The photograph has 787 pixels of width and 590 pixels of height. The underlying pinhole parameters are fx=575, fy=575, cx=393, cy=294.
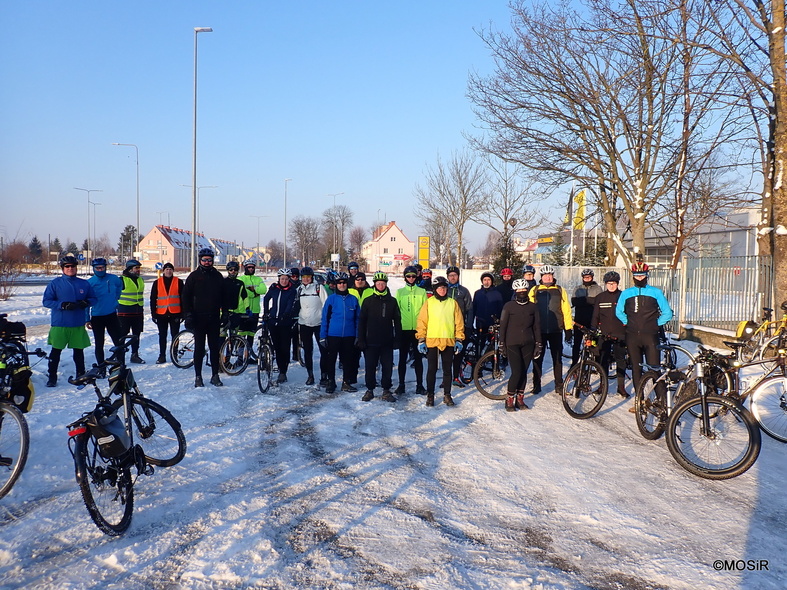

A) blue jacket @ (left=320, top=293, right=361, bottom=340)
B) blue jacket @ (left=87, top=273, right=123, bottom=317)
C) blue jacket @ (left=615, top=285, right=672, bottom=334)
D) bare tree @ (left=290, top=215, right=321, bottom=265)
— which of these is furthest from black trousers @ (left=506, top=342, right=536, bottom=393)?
bare tree @ (left=290, top=215, right=321, bottom=265)

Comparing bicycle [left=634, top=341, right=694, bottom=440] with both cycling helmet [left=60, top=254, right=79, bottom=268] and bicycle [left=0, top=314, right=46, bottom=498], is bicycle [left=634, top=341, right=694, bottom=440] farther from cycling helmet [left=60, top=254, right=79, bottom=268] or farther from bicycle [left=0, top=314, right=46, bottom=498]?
cycling helmet [left=60, top=254, right=79, bottom=268]

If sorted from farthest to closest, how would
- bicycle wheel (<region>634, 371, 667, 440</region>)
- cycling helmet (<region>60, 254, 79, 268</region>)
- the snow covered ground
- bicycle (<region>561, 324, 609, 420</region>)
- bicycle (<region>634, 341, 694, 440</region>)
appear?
cycling helmet (<region>60, 254, 79, 268</region>) → bicycle (<region>561, 324, 609, 420</region>) → bicycle wheel (<region>634, 371, 667, 440</region>) → bicycle (<region>634, 341, 694, 440</region>) → the snow covered ground

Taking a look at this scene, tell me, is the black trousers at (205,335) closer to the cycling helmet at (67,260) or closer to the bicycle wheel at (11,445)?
the cycling helmet at (67,260)

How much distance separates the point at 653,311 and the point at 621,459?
2.31 meters

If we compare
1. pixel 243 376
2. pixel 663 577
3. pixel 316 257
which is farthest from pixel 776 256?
pixel 316 257

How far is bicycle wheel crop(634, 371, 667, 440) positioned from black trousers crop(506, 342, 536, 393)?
1585 mm

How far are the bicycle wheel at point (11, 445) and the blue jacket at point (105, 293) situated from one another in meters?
4.77

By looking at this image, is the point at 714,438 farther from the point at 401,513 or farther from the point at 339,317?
the point at 339,317

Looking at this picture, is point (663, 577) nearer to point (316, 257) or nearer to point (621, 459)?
point (621, 459)

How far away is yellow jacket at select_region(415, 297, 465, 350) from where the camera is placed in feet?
26.7

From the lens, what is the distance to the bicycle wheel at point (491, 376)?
8828 millimetres

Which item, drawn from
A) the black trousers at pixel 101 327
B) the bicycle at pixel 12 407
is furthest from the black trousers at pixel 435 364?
the black trousers at pixel 101 327

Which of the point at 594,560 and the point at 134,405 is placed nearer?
the point at 594,560

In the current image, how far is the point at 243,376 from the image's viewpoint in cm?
Answer: 976
